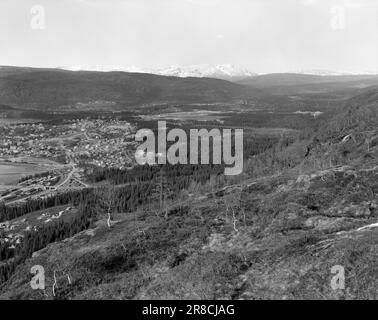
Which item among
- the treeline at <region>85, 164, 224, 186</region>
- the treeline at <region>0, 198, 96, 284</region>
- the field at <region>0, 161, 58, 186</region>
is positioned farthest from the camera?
the field at <region>0, 161, 58, 186</region>

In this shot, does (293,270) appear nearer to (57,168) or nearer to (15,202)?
(15,202)

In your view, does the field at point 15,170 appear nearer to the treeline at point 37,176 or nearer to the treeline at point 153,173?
the treeline at point 37,176

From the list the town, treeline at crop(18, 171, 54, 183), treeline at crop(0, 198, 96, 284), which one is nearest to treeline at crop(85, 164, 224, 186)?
the town

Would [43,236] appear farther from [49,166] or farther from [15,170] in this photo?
[49,166]

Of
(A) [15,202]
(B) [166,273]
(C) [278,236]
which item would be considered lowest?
(A) [15,202]

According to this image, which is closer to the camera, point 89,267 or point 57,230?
point 89,267

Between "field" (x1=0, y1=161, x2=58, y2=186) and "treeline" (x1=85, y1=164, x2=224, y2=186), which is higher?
"treeline" (x1=85, y1=164, x2=224, y2=186)

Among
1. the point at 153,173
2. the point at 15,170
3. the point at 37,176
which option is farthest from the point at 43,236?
the point at 15,170

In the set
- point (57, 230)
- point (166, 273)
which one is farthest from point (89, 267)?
point (57, 230)

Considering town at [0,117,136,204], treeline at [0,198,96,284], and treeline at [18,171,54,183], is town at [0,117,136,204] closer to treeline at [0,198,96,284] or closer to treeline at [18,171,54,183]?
treeline at [18,171,54,183]
